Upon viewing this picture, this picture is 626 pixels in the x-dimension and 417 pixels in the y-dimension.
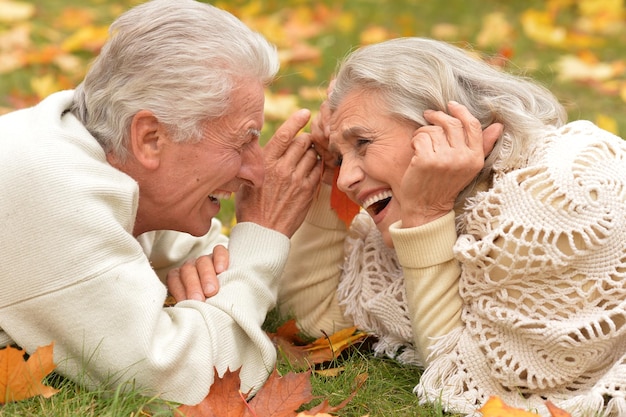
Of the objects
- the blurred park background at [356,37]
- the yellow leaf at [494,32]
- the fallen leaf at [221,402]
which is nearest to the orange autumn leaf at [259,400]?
the fallen leaf at [221,402]

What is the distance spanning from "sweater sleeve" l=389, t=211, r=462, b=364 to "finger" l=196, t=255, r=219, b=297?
60cm

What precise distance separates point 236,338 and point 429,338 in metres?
0.59

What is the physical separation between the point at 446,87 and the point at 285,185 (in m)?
0.71

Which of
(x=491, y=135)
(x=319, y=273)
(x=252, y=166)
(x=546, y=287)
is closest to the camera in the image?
(x=546, y=287)

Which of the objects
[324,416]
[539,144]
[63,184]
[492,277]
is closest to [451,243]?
[492,277]

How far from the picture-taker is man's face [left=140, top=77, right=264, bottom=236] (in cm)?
297

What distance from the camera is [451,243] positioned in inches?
112

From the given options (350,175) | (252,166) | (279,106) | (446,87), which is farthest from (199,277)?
(279,106)

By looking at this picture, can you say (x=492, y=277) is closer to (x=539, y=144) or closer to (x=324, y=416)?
(x=539, y=144)

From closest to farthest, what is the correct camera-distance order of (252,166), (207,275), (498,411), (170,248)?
(498,411) → (207,275) → (252,166) → (170,248)

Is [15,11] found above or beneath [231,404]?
beneath

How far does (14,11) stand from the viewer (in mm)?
7176

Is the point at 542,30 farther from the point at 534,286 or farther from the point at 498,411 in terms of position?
the point at 498,411

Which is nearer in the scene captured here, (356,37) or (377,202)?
(377,202)
